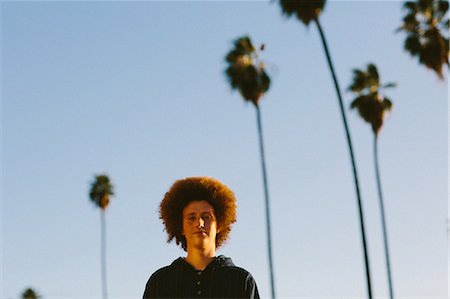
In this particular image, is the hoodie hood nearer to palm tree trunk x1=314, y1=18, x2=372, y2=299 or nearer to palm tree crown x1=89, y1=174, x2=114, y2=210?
palm tree trunk x1=314, y1=18, x2=372, y2=299

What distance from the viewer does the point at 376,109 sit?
108 ft

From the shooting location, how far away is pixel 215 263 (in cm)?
465

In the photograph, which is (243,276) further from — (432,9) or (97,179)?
(97,179)

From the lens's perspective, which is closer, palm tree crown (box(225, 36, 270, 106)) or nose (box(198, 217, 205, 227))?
nose (box(198, 217, 205, 227))

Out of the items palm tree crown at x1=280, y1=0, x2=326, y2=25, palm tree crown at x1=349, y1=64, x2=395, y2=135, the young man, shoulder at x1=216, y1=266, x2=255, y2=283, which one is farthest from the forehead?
palm tree crown at x1=349, y1=64, x2=395, y2=135

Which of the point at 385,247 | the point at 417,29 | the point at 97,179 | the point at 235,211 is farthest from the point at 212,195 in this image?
the point at 97,179

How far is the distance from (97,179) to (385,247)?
30493 millimetres

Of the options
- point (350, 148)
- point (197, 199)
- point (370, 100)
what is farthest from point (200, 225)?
point (370, 100)

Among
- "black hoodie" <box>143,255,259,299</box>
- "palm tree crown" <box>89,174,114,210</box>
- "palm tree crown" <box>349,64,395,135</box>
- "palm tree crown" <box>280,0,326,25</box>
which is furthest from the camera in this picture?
"palm tree crown" <box>89,174,114,210</box>

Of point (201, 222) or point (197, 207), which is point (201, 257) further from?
point (197, 207)

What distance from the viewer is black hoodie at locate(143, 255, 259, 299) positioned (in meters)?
4.60

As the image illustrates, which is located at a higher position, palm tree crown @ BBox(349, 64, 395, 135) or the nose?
palm tree crown @ BBox(349, 64, 395, 135)

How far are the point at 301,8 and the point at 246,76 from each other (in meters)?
6.94

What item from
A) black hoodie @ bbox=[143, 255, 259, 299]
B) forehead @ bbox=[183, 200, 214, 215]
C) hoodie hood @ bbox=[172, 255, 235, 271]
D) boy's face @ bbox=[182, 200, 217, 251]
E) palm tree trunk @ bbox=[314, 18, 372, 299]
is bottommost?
black hoodie @ bbox=[143, 255, 259, 299]
